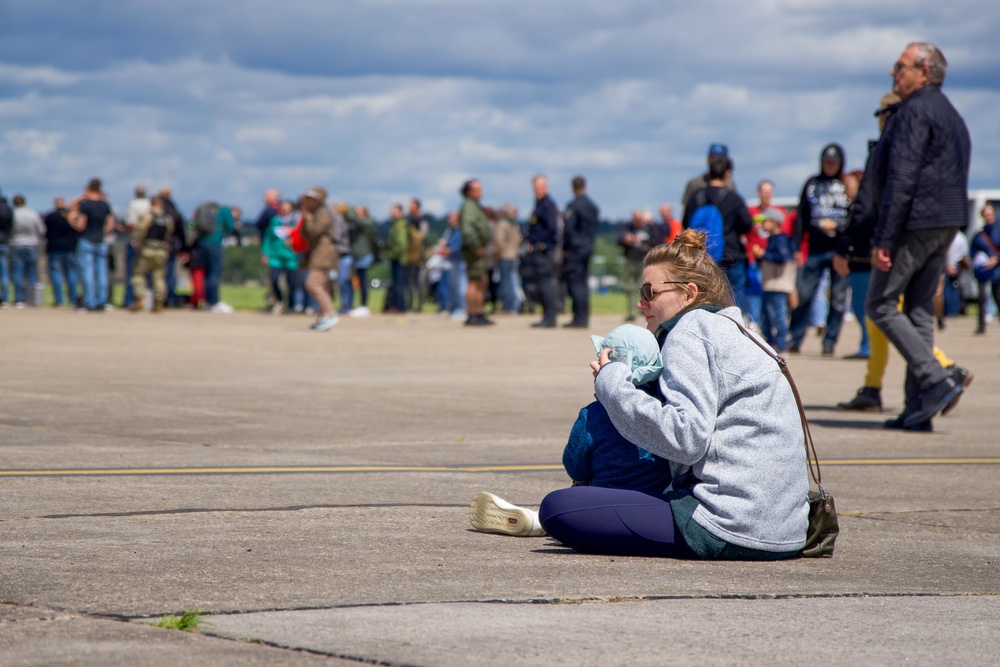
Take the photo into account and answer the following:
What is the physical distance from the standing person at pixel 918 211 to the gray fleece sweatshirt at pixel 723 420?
16.4 feet

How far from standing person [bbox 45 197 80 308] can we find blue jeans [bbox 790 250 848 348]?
46.3ft

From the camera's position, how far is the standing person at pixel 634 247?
2863 cm

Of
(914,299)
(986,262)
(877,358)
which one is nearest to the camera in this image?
(914,299)

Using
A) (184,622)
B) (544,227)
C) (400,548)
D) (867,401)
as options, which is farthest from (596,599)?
(544,227)

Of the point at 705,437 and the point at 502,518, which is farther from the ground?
the point at 705,437

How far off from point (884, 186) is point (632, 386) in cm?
553

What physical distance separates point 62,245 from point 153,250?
2156mm

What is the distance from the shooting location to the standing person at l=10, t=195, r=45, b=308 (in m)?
29.0

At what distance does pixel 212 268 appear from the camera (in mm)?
29594

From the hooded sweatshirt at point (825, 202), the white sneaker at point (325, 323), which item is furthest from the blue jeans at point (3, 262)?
the hooded sweatshirt at point (825, 202)

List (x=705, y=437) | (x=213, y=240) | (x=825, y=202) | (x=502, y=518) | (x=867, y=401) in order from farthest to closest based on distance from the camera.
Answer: (x=213, y=240) < (x=825, y=202) < (x=867, y=401) < (x=502, y=518) < (x=705, y=437)

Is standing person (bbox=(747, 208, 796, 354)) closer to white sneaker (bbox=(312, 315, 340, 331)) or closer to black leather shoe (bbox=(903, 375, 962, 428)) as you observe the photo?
white sneaker (bbox=(312, 315, 340, 331))

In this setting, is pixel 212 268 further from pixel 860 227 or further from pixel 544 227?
pixel 860 227

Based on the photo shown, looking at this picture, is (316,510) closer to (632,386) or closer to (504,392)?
(632,386)
